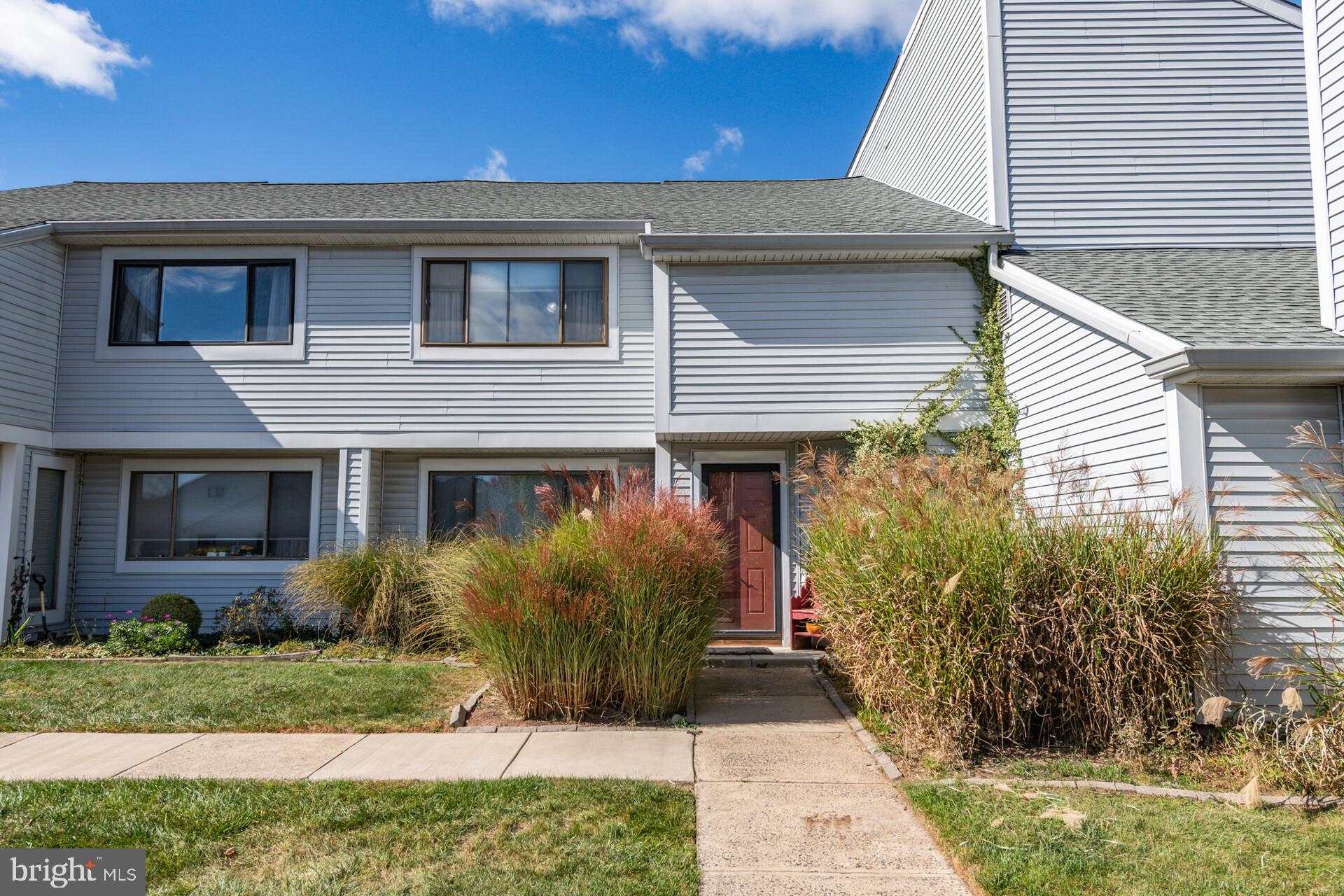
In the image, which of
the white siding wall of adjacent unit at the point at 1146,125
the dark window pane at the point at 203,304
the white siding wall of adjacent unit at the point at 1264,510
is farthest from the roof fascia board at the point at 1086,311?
the dark window pane at the point at 203,304

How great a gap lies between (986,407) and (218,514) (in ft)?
33.1

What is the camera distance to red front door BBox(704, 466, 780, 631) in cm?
1048

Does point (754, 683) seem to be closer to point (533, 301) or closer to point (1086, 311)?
point (1086, 311)

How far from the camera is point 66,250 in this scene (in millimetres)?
10977

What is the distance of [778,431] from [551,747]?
509 cm

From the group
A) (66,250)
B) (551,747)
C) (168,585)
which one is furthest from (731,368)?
(66,250)

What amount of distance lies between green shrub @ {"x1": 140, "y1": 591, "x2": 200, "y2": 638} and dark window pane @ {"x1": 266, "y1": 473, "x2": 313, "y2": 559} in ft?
3.69

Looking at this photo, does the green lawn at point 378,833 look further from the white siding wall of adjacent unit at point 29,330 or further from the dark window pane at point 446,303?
the white siding wall of adjacent unit at point 29,330

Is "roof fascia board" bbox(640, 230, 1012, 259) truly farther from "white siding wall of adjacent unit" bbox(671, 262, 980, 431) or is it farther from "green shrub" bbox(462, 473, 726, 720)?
"green shrub" bbox(462, 473, 726, 720)

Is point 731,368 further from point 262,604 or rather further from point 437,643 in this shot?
point 262,604

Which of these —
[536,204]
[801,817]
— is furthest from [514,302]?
[801,817]

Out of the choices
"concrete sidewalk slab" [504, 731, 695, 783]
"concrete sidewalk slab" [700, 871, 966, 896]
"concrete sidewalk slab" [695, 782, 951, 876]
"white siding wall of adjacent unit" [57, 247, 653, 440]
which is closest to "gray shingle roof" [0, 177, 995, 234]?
"white siding wall of adjacent unit" [57, 247, 653, 440]

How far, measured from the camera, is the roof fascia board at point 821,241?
370 inches

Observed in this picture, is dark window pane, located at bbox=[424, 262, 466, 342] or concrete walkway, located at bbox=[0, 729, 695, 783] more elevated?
dark window pane, located at bbox=[424, 262, 466, 342]
